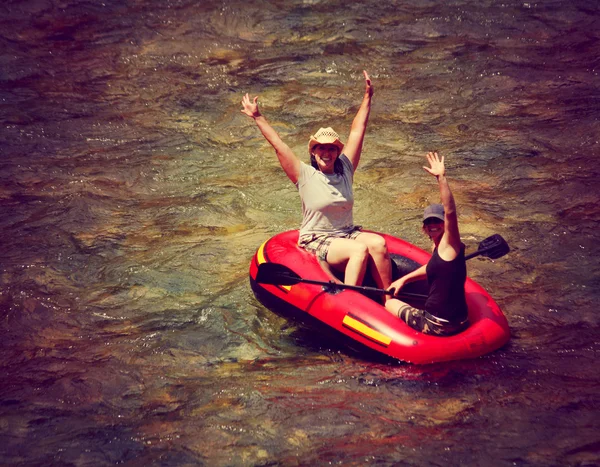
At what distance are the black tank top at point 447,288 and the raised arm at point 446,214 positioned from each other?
5 centimetres

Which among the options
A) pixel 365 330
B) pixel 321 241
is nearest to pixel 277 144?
pixel 321 241

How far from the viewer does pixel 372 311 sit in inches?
205

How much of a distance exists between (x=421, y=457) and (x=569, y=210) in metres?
4.02

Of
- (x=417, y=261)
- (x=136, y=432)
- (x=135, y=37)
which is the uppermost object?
(x=135, y=37)

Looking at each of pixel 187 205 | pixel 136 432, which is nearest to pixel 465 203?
pixel 187 205

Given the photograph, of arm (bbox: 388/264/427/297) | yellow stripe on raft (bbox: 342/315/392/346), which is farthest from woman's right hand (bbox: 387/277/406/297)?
yellow stripe on raft (bbox: 342/315/392/346)

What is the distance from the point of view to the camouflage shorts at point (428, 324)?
5.04 metres

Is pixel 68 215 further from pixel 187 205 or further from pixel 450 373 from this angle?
pixel 450 373

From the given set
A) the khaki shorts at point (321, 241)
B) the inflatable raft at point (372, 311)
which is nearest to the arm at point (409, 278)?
the inflatable raft at point (372, 311)

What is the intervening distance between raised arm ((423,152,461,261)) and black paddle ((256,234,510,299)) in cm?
38

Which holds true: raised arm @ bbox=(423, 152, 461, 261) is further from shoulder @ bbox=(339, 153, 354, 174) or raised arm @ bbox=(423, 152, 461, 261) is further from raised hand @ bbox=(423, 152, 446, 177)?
shoulder @ bbox=(339, 153, 354, 174)

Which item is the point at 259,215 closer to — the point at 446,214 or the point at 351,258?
the point at 351,258

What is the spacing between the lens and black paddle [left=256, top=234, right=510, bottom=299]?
5285 mm

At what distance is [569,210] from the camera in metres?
7.42
